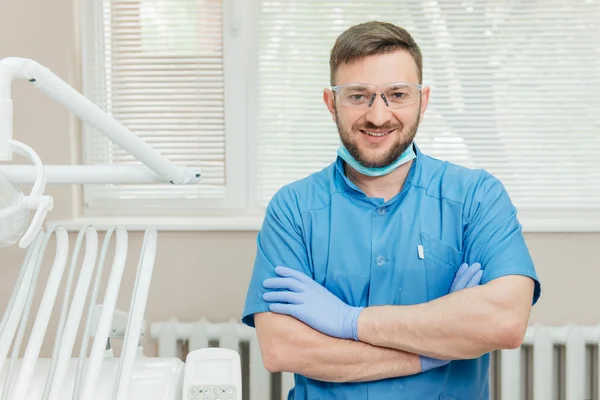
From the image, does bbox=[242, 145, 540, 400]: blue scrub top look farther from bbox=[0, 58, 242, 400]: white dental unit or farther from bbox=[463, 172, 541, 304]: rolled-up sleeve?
bbox=[0, 58, 242, 400]: white dental unit

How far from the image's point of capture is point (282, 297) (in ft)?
4.66

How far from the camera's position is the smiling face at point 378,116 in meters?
1.46

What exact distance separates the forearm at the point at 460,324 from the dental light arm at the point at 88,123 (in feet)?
1.62

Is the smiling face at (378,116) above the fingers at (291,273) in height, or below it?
above

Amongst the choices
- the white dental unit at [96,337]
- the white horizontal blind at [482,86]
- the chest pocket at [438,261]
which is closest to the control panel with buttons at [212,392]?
the white dental unit at [96,337]

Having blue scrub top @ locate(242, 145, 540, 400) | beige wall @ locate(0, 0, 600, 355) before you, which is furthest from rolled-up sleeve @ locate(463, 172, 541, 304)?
beige wall @ locate(0, 0, 600, 355)

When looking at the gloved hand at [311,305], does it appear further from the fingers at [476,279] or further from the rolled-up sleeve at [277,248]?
the fingers at [476,279]

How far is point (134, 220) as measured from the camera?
7.63 feet

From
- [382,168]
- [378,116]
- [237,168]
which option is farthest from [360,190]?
[237,168]

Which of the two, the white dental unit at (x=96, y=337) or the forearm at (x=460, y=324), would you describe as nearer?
the white dental unit at (x=96, y=337)

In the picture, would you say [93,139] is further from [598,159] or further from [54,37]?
[598,159]

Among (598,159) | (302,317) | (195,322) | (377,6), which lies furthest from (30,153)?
(598,159)

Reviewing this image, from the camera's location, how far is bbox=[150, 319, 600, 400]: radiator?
83.6 inches

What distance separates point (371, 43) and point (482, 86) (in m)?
0.96
